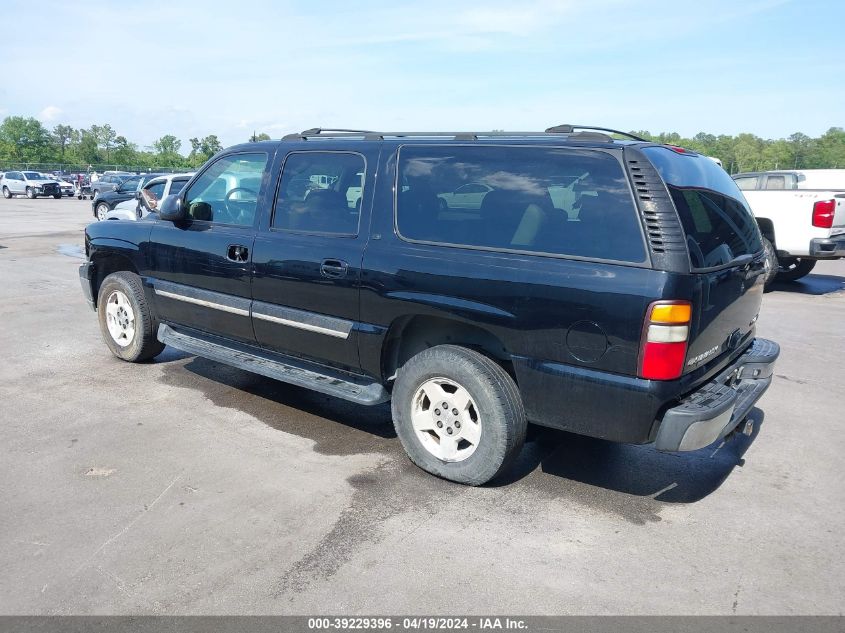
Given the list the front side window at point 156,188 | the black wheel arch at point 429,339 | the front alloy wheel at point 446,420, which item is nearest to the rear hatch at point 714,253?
the black wheel arch at point 429,339

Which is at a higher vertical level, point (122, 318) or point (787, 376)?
point (122, 318)

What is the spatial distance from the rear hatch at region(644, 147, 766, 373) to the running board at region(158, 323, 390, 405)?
6.43ft

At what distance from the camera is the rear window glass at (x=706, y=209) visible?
3.46 m

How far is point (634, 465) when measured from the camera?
443 cm

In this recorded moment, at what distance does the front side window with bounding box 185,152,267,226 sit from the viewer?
5.08 meters

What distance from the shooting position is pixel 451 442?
13.3ft

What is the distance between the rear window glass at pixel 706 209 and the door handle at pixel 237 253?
2.78m

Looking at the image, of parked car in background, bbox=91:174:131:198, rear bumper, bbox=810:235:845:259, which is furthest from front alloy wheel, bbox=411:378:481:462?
parked car in background, bbox=91:174:131:198

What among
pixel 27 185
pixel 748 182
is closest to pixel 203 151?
pixel 27 185

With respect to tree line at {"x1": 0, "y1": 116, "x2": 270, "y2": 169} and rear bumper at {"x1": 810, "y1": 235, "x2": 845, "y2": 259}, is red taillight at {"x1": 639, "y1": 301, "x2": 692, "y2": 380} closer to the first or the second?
rear bumper at {"x1": 810, "y1": 235, "x2": 845, "y2": 259}

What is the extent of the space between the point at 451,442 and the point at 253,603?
1515mm

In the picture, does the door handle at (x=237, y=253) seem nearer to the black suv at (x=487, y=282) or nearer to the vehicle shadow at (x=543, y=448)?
the black suv at (x=487, y=282)

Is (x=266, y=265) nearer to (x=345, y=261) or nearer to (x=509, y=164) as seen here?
(x=345, y=261)

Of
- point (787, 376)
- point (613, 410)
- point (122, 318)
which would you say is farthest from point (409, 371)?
point (787, 376)
